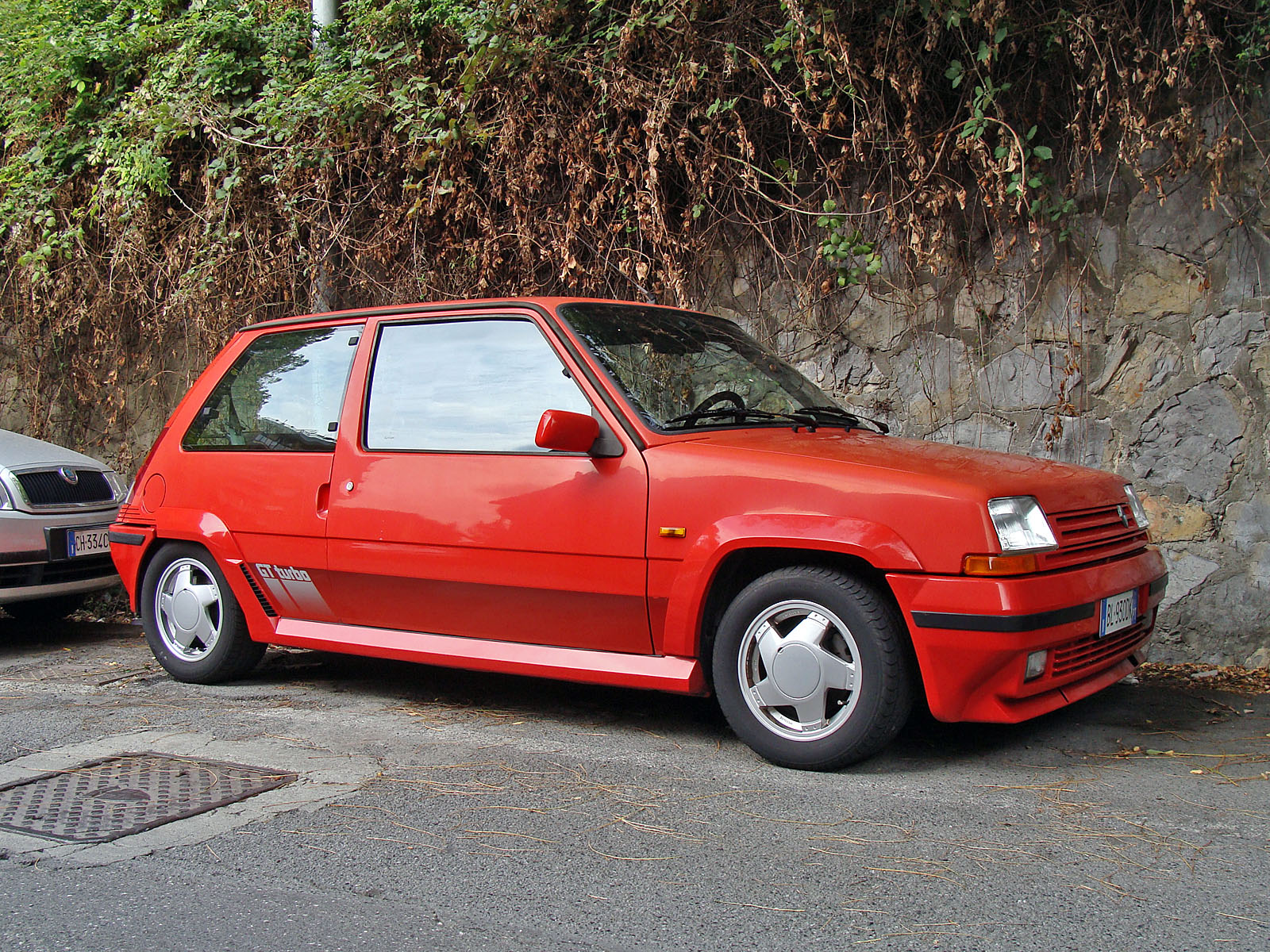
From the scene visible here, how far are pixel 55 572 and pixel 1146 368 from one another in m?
6.05

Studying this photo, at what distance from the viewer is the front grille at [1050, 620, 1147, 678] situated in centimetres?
363

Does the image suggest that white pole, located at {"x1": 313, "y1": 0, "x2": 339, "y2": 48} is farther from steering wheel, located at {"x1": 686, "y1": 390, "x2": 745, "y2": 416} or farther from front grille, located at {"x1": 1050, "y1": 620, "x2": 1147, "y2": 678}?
front grille, located at {"x1": 1050, "y1": 620, "x2": 1147, "y2": 678}

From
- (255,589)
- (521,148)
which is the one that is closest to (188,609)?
(255,589)

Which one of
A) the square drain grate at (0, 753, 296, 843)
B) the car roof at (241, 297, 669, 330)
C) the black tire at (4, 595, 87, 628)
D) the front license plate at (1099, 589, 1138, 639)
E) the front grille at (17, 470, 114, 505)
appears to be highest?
the car roof at (241, 297, 669, 330)

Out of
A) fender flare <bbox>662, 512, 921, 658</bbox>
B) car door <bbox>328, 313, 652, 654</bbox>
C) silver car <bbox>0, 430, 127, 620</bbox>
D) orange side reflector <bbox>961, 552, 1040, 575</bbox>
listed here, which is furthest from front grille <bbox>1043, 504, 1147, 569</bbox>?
silver car <bbox>0, 430, 127, 620</bbox>

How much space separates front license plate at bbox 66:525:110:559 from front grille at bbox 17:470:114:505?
21 cm

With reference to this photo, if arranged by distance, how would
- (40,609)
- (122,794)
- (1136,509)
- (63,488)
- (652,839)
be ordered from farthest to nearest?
1. (40,609)
2. (63,488)
3. (1136,509)
4. (122,794)
5. (652,839)

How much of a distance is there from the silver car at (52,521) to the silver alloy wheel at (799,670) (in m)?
4.05

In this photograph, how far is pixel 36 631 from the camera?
7039 mm

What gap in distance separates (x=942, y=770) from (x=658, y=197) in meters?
3.92

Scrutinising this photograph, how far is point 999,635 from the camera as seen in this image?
340 cm

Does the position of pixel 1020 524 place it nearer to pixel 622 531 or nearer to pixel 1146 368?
pixel 622 531

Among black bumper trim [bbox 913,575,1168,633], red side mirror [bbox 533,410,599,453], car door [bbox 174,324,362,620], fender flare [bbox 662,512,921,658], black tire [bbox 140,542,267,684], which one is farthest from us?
black tire [bbox 140,542,267,684]

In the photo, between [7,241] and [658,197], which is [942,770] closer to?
[658,197]
